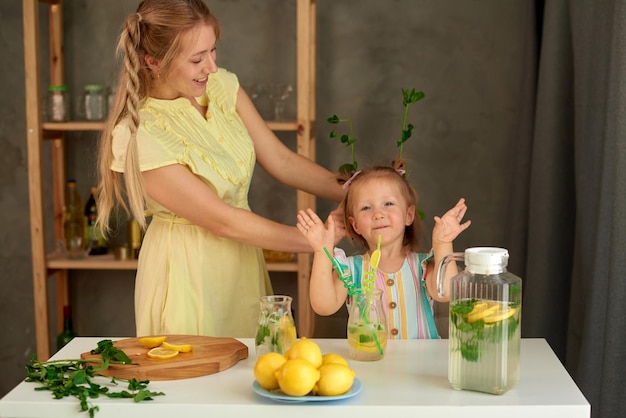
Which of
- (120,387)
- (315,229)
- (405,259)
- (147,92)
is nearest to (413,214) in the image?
(405,259)

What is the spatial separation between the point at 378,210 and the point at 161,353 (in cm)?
73

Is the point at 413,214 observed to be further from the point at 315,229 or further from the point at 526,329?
the point at 526,329

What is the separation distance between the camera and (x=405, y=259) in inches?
93.7

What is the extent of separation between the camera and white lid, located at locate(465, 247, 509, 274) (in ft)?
5.47

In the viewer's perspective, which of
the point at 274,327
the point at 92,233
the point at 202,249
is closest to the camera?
the point at 274,327

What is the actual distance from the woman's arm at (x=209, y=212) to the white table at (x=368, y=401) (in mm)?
603

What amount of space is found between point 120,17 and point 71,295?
4.01 feet

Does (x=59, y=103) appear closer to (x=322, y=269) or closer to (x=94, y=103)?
(x=94, y=103)

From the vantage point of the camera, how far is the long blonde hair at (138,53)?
2.27 m

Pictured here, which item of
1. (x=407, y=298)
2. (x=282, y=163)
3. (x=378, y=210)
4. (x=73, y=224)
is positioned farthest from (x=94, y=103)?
(x=407, y=298)

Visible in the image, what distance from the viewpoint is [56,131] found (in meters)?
3.62

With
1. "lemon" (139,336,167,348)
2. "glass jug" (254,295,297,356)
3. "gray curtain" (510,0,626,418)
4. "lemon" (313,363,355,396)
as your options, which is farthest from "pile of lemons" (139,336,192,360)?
"gray curtain" (510,0,626,418)

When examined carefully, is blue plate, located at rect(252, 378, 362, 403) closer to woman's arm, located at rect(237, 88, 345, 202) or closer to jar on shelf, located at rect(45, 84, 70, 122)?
woman's arm, located at rect(237, 88, 345, 202)

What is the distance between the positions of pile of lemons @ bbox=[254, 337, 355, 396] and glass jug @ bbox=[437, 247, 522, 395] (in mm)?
231
